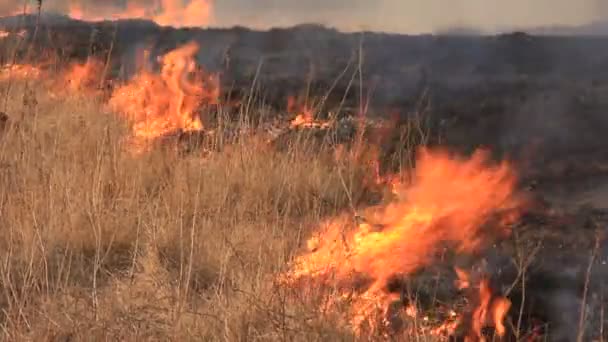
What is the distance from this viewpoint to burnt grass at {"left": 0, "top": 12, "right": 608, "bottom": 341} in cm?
293

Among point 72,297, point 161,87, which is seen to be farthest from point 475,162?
point 161,87

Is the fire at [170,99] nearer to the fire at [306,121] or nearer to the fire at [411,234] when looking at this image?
the fire at [306,121]

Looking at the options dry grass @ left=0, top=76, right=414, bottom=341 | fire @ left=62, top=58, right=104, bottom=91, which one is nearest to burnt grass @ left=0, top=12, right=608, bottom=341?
dry grass @ left=0, top=76, right=414, bottom=341

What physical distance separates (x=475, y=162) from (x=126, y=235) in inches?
87.1

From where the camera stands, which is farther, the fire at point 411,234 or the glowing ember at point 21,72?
the glowing ember at point 21,72

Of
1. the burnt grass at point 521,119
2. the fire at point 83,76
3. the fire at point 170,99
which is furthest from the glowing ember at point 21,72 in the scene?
the fire at point 170,99

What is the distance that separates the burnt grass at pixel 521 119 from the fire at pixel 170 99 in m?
0.31

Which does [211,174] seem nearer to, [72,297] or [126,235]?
[126,235]

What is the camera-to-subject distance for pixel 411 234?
346 cm

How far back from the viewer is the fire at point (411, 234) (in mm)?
3277

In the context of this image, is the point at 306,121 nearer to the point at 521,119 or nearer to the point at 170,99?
the point at 170,99

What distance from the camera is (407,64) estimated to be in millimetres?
11070

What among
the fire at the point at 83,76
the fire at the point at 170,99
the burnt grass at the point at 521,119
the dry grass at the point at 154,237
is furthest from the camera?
the fire at the point at 83,76

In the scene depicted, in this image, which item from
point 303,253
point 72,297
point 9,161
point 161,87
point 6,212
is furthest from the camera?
point 161,87
